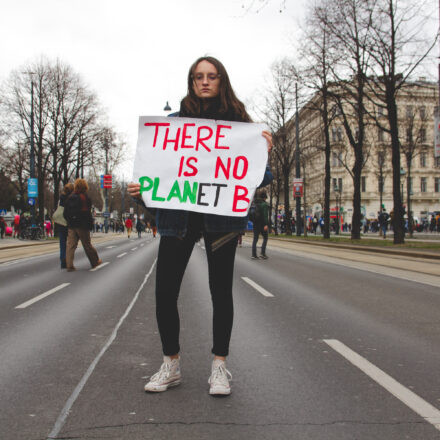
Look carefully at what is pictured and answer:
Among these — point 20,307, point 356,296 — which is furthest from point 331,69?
point 20,307

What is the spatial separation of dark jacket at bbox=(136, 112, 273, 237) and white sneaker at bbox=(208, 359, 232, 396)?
0.82 m

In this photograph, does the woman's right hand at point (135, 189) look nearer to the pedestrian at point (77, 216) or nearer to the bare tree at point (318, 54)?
the pedestrian at point (77, 216)

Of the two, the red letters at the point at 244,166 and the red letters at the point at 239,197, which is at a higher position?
the red letters at the point at 244,166

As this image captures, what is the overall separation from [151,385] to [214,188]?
4.28 ft

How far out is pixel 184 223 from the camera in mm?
3139

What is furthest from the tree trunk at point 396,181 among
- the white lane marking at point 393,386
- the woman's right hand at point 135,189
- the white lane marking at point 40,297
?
the woman's right hand at point 135,189

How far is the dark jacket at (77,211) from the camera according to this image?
35.7 ft

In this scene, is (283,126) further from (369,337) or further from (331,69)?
(369,337)

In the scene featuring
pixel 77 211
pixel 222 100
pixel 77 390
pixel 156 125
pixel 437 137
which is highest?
pixel 437 137

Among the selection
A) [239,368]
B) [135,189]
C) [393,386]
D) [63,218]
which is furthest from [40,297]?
[393,386]

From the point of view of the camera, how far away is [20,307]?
6.42m

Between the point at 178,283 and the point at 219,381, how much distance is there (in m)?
0.64

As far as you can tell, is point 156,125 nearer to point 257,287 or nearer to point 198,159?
point 198,159

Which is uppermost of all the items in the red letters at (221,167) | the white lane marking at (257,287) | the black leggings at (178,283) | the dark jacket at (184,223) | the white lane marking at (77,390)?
the red letters at (221,167)
